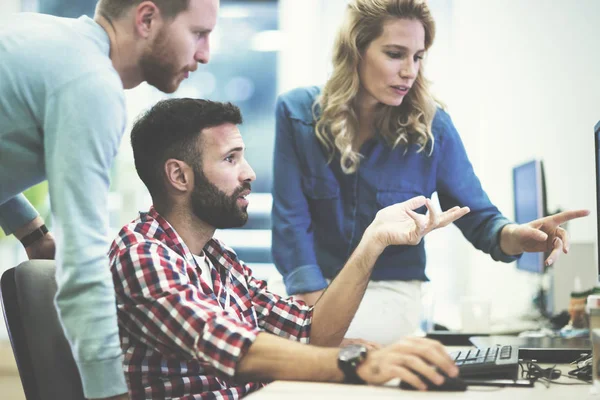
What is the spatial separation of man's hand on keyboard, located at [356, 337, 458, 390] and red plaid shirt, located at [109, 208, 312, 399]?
23 centimetres

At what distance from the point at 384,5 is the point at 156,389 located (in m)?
1.26

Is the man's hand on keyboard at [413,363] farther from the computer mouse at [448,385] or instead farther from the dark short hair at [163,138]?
the dark short hair at [163,138]

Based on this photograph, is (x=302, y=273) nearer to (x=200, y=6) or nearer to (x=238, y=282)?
(x=238, y=282)

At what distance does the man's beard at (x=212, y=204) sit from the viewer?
5.31ft

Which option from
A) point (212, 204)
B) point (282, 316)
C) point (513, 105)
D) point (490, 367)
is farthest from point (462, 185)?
point (513, 105)

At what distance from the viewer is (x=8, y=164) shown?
128 centimetres

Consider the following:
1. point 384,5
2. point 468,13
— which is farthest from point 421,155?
point 468,13

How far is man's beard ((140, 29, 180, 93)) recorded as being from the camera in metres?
1.36

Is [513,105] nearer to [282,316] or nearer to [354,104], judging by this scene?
[354,104]

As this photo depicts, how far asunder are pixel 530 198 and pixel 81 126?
2055 millimetres

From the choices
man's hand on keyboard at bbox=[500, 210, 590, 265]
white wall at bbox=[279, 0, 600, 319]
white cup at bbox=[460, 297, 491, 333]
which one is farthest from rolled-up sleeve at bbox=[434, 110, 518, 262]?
white wall at bbox=[279, 0, 600, 319]

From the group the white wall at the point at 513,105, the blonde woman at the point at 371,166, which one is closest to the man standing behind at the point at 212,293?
the blonde woman at the point at 371,166

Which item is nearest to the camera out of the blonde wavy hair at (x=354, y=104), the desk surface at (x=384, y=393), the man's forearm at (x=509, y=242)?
the desk surface at (x=384, y=393)

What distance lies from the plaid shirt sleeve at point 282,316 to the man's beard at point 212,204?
0.20 metres
